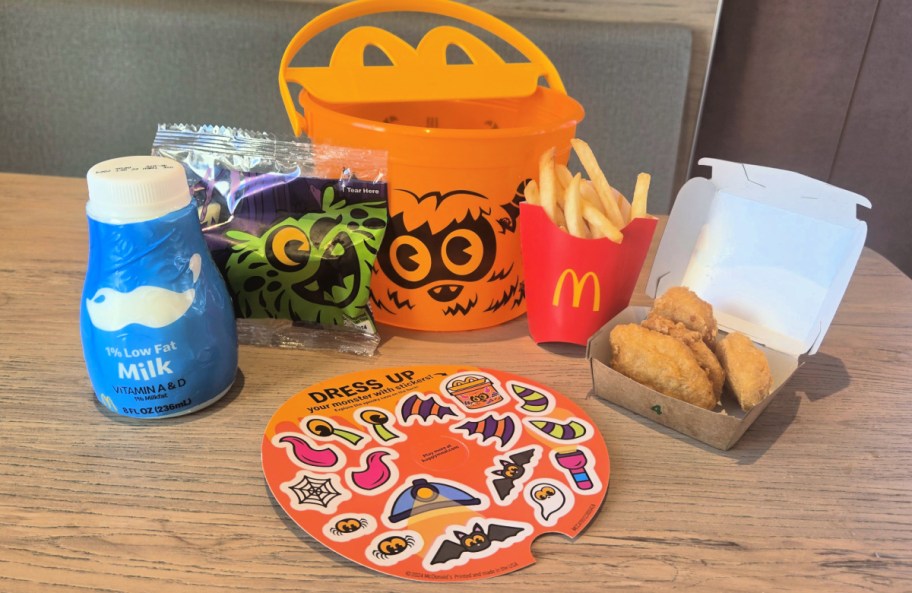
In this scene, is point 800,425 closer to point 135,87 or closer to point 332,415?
point 332,415

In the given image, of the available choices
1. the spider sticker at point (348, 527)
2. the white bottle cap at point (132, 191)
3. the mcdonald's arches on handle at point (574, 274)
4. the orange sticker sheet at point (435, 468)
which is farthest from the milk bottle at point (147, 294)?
the mcdonald's arches on handle at point (574, 274)

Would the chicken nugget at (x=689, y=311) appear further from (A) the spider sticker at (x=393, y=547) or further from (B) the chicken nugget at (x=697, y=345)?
(A) the spider sticker at (x=393, y=547)

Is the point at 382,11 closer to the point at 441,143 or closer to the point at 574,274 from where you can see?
the point at 441,143

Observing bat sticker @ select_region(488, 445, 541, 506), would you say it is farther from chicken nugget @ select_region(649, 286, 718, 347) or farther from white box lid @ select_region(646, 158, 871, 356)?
white box lid @ select_region(646, 158, 871, 356)

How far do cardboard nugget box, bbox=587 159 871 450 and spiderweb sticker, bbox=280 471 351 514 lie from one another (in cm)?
28

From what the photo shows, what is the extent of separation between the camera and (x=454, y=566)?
20.6 inches

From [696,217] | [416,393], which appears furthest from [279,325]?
[696,217]

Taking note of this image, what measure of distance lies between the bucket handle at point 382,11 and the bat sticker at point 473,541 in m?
0.53

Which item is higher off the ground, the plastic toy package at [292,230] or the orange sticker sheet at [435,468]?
the plastic toy package at [292,230]

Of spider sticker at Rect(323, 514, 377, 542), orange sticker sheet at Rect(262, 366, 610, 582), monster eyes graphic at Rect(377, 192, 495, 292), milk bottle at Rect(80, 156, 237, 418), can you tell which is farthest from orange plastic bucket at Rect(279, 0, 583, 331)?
spider sticker at Rect(323, 514, 377, 542)

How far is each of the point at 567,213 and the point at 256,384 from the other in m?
0.36

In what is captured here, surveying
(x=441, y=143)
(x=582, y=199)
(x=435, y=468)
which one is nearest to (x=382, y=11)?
(x=441, y=143)

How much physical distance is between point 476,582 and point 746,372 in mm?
336

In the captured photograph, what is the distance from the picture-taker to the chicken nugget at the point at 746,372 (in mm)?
679
